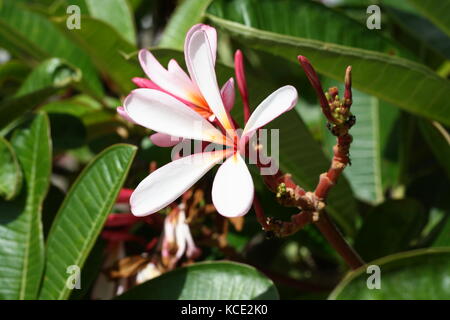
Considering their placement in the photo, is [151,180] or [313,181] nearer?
[151,180]

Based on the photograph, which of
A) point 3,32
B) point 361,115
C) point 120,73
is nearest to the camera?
point 120,73

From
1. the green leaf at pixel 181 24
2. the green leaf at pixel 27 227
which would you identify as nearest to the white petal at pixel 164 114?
the green leaf at pixel 27 227

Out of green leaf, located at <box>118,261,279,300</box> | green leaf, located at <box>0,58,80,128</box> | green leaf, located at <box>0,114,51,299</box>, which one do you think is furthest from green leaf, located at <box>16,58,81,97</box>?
green leaf, located at <box>118,261,279,300</box>

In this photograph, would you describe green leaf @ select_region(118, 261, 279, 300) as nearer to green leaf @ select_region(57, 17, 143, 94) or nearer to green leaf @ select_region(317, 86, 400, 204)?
green leaf @ select_region(57, 17, 143, 94)

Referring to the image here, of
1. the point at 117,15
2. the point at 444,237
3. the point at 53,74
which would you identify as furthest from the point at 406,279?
the point at 117,15
